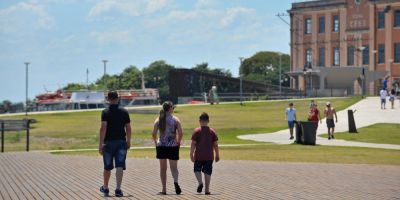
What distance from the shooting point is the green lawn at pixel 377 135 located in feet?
117

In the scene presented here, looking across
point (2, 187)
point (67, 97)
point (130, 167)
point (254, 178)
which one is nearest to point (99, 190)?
point (2, 187)

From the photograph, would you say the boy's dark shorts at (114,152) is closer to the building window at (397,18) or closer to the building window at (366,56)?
the building window at (397,18)

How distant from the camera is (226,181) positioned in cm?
1675

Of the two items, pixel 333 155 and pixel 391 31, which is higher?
pixel 391 31

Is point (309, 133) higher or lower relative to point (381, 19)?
lower

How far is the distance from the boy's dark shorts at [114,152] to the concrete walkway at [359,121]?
1837cm

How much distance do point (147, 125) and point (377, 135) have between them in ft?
49.8

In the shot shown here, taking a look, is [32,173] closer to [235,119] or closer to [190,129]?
[190,129]

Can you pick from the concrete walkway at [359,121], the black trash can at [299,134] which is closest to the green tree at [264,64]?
the concrete walkway at [359,121]

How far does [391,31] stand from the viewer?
98.2m

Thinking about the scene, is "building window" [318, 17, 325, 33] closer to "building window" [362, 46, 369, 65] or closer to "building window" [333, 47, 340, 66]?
"building window" [333, 47, 340, 66]

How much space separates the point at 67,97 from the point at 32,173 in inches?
3196

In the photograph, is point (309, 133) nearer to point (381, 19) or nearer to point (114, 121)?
point (114, 121)

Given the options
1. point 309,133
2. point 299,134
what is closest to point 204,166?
point 309,133
